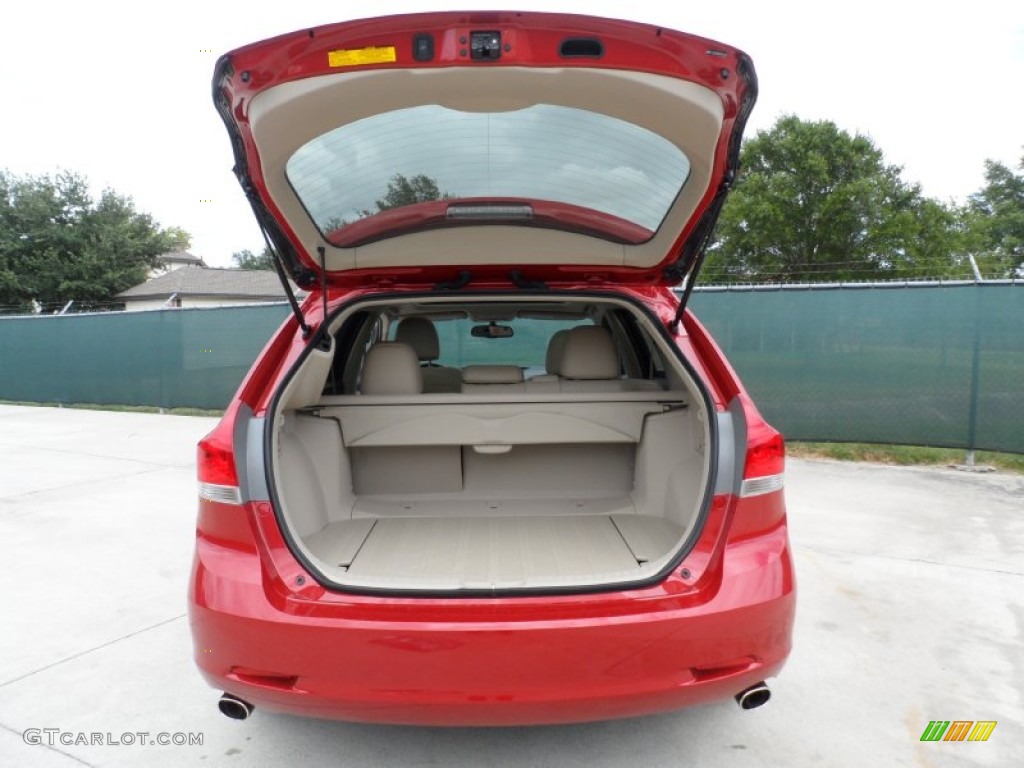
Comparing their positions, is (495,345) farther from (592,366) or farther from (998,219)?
(998,219)

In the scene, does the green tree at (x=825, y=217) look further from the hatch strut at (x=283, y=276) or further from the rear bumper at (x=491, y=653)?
the rear bumper at (x=491, y=653)

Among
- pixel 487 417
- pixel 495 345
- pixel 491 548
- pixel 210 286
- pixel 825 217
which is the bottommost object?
pixel 491 548

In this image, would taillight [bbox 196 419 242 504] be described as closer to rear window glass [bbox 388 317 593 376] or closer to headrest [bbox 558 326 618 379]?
headrest [bbox 558 326 618 379]

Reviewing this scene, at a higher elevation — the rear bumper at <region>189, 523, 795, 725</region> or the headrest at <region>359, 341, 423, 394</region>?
the headrest at <region>359, 341, 423, 394</region>

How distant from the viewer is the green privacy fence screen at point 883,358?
5926mm

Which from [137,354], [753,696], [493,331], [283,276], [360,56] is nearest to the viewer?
[360,56]

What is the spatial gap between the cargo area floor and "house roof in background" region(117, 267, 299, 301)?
99.7ft

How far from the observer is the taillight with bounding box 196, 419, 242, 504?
1912 millimetres

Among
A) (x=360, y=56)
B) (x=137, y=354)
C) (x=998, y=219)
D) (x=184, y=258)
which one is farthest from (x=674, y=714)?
(x=184, y=258)

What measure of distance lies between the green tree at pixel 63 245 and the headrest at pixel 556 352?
1146 inches

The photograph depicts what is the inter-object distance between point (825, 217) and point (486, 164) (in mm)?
28743

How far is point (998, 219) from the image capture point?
35.2 metres

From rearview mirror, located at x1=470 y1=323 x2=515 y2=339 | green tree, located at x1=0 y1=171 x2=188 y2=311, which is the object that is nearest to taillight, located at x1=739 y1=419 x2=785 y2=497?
rearview mirror, located at x1=470 y1=323 x2=515 y2=339

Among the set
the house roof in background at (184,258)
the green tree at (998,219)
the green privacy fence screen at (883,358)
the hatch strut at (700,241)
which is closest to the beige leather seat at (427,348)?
the hatch strut at (700,241)
